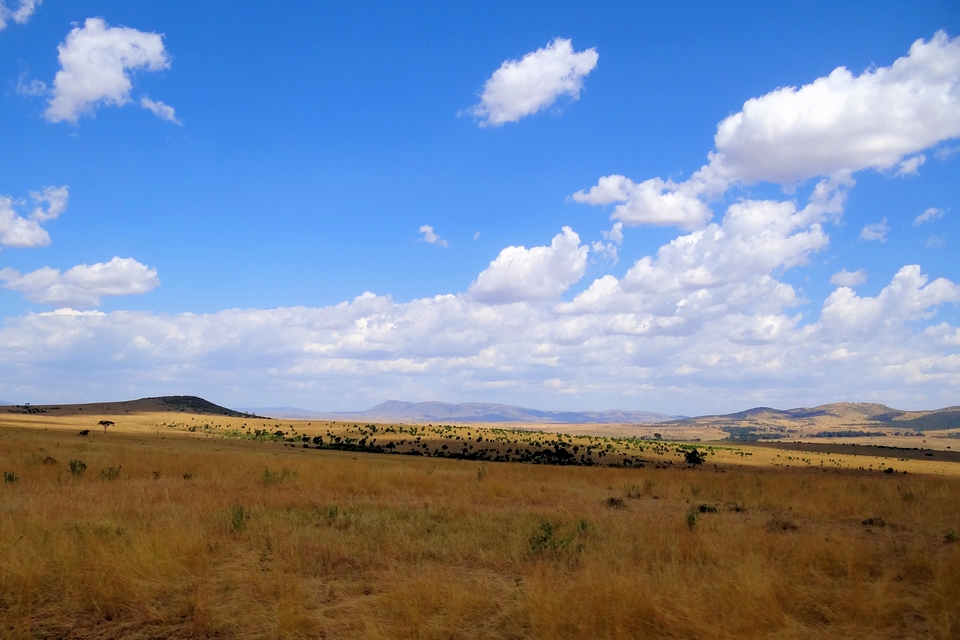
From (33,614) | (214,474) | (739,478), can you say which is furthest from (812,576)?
(739,478)

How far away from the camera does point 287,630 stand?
582cm

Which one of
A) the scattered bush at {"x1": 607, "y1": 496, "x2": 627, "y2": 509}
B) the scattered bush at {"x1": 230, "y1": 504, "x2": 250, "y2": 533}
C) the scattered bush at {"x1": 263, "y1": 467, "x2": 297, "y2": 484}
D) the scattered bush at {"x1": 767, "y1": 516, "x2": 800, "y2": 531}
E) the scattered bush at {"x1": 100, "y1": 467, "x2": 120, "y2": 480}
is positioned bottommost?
the scattered bush at {"x1": 607, "y1": 496, "x2": 627, "y2": 509}

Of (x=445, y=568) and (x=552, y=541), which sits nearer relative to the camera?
(x=445, y=568)

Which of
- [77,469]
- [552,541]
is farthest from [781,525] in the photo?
[77,469]

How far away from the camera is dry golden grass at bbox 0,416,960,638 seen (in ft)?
19.8

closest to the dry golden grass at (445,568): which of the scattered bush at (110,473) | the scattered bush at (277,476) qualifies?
the scattered bush at (110,473)

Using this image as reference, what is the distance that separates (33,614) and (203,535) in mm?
2905

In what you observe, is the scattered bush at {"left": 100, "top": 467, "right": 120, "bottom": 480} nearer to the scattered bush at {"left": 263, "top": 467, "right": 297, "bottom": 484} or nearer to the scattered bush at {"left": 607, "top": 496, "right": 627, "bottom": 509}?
the scattered bush at {"left": 263, "top": 467, "right": 297, "bottom": 484}

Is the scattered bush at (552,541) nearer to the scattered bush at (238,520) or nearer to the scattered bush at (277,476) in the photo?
the scattered bush at (238,520)

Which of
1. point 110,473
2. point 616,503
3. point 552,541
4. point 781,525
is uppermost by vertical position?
point 552,541

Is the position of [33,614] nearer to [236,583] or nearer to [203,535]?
[236,583]

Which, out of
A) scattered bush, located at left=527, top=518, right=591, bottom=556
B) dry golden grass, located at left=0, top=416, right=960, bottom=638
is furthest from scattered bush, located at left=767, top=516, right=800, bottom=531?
scattered bush, located at left=527, top=518, right=591, bottom=556

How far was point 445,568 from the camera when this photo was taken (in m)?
7.96

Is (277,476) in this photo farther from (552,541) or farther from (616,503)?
(552,541)
